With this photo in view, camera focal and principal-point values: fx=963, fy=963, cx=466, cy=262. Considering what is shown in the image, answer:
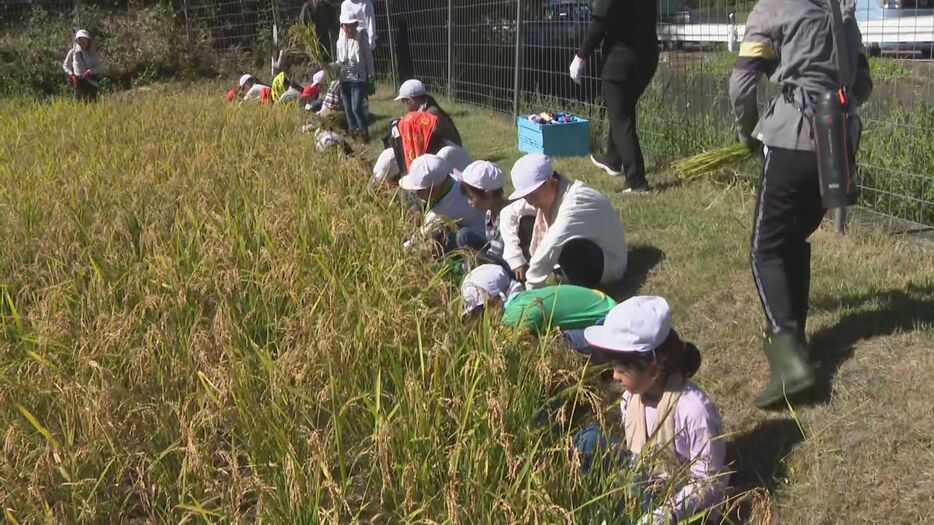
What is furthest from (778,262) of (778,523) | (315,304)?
(315,304)

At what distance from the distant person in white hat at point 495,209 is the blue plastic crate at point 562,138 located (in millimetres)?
2033

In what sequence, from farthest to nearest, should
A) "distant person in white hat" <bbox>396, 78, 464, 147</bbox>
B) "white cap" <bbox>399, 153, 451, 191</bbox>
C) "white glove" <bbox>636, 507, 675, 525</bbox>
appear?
1. "distant person in white hat" <bbox>396, 78, 464, 147</bbox>
2. "white cap" <bbox>399, 153, 451, 191</bbox>
3. "white glove" <bbox>636, 507, 675, 525</bbox>

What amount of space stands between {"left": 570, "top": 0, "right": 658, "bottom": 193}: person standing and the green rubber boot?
8.23 feet

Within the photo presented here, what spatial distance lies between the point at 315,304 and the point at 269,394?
1.54 feet

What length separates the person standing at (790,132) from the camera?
2.90 m

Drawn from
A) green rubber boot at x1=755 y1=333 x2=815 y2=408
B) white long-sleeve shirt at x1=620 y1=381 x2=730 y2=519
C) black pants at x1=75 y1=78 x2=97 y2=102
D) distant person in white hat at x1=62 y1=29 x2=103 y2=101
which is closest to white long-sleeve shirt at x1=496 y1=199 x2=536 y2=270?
green rubber boot at x1=755 y1=333 x2=815 y2=408

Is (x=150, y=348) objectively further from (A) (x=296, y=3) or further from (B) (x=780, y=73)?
(A) (x=296, y=3)

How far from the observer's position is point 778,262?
9.90 ft

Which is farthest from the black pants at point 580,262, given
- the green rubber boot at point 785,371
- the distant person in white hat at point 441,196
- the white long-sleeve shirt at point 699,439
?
the white long-sleeve shirt at point 699,439

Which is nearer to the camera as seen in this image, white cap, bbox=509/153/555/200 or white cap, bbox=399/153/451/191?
white cap, bbox=509/153/555/200

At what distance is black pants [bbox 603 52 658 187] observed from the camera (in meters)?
5.40

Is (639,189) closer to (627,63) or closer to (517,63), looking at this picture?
(627,63)

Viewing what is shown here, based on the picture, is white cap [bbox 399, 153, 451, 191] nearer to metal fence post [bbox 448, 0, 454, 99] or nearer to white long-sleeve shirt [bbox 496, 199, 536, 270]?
white long-sleeve shirt [bbox 496, 199, 536, 270]

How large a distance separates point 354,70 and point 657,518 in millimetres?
6652
